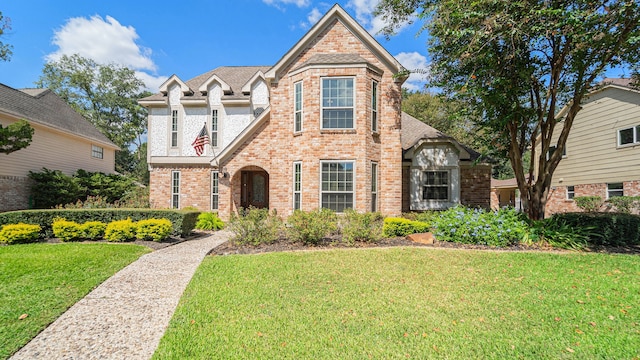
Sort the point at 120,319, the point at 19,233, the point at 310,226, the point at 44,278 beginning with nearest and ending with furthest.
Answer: the point at 120,319 → the point at 44,278 → the point at 310,226 → the point at 19,233

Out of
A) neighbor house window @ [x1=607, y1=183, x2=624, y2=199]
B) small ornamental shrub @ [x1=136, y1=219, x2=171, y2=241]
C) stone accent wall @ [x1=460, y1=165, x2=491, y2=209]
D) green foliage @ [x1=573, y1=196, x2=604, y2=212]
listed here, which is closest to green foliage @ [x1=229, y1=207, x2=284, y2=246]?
small ornamental shrub @ [x1=136, y1=219, x2=171, y2=241]

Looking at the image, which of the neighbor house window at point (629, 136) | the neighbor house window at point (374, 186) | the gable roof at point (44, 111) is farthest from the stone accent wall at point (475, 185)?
the gable roof at point (44, 111)

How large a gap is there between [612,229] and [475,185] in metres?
4.93

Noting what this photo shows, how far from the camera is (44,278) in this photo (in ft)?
18.1

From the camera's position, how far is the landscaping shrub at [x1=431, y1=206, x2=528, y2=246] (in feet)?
27.5

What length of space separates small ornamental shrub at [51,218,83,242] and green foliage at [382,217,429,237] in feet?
33.6

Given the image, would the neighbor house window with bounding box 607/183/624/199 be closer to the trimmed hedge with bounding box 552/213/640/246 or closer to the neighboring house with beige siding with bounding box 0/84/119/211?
the trimmed hedge with bounding box 552/213/640/246

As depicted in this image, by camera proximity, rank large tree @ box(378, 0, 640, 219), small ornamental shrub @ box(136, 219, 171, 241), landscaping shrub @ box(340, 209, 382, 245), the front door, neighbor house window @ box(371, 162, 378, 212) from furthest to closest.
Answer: the front door
neighbor house window @ box(371, 162, 378, 212)
small ornamental shrub @ box(136, 219, 171, 241)
landscaping shrub @ box(340, 209, 382, 245)
large tree @ box(378, 0, 640, 219)

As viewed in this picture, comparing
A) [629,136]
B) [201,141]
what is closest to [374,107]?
[201,141]

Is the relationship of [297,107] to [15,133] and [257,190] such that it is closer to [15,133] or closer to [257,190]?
[257,190]

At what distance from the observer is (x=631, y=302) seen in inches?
178

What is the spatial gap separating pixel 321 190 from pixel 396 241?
11.2 feet

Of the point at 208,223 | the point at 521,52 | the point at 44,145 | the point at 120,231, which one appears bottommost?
the point at 208,223

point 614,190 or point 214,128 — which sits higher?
point 214,128
